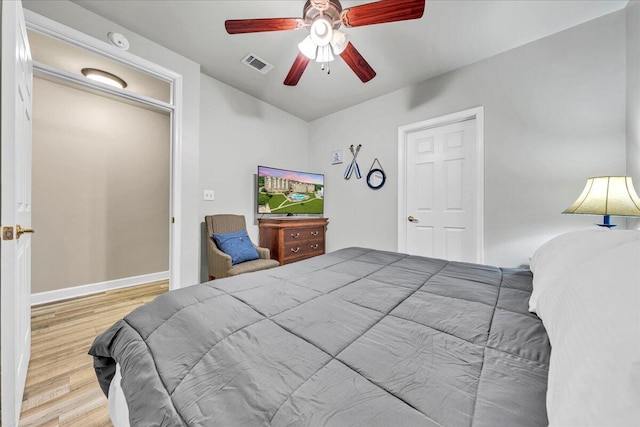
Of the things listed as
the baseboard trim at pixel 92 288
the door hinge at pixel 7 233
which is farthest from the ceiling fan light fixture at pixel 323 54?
the baseboard trim at pixel 92 288

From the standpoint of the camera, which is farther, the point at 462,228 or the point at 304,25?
the point at 462,228

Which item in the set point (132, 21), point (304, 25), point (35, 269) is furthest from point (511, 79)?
point (35, 269)

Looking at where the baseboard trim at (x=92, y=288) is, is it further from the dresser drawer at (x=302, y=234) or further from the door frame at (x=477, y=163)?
the door frame at (x=477, y=163)

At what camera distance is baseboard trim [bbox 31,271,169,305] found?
99.3 inches

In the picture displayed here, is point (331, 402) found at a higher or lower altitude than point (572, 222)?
lower

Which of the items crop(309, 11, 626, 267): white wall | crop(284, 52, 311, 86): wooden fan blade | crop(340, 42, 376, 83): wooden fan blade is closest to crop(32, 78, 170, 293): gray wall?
crop(284, 52, 311, 86): wooden fan blade

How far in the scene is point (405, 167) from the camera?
10.1 feet

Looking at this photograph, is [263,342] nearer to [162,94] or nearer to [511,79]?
[162,94]

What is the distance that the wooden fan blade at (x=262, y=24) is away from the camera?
1515 mm

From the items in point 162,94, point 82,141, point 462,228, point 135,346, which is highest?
point 162,94

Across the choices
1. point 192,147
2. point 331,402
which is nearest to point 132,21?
point 192,147

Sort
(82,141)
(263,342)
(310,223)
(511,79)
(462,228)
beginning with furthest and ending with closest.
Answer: (310,223) → (82,141) → (462,228) → (511,79) → (263,342)

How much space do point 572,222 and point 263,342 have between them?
107 inches

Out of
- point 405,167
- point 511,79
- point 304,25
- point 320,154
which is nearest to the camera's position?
point 304,25
